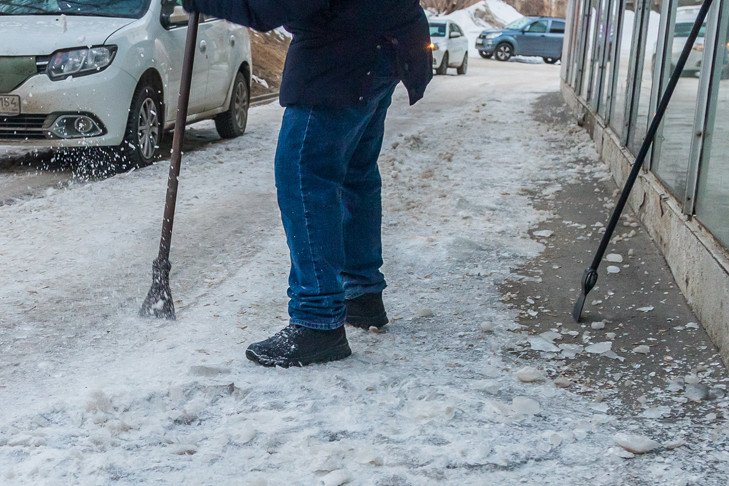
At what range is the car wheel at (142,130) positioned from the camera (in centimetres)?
694

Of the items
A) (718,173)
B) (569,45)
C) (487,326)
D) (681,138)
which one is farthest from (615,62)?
(569,45)

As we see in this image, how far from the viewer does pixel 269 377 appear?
9.71 feet

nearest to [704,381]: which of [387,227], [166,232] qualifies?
[166,232]

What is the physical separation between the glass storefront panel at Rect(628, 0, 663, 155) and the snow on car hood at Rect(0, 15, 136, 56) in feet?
13.2

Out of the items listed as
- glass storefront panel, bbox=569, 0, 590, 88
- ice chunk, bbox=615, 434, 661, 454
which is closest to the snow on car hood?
ice chunk, bbox=615, 434, 661, 454

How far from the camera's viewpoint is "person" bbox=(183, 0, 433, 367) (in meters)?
2.84

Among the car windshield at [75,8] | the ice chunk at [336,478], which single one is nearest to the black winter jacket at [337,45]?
the ice chunk at [336,478]

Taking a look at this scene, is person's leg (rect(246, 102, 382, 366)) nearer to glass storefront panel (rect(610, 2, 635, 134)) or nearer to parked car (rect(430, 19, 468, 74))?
glass storefront panel (rect(610, 2, 635, 134))

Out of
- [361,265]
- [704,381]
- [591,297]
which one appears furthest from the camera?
[591,297]

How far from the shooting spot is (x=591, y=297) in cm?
406

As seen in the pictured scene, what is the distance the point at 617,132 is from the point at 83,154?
4.47m

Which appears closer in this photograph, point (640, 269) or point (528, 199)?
point (640, 269)

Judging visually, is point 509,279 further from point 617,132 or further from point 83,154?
point 83,154

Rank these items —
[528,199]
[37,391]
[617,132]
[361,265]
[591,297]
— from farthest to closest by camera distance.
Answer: [617,132] → [528,199] → [591,297] → [361,265] → [37,391]
